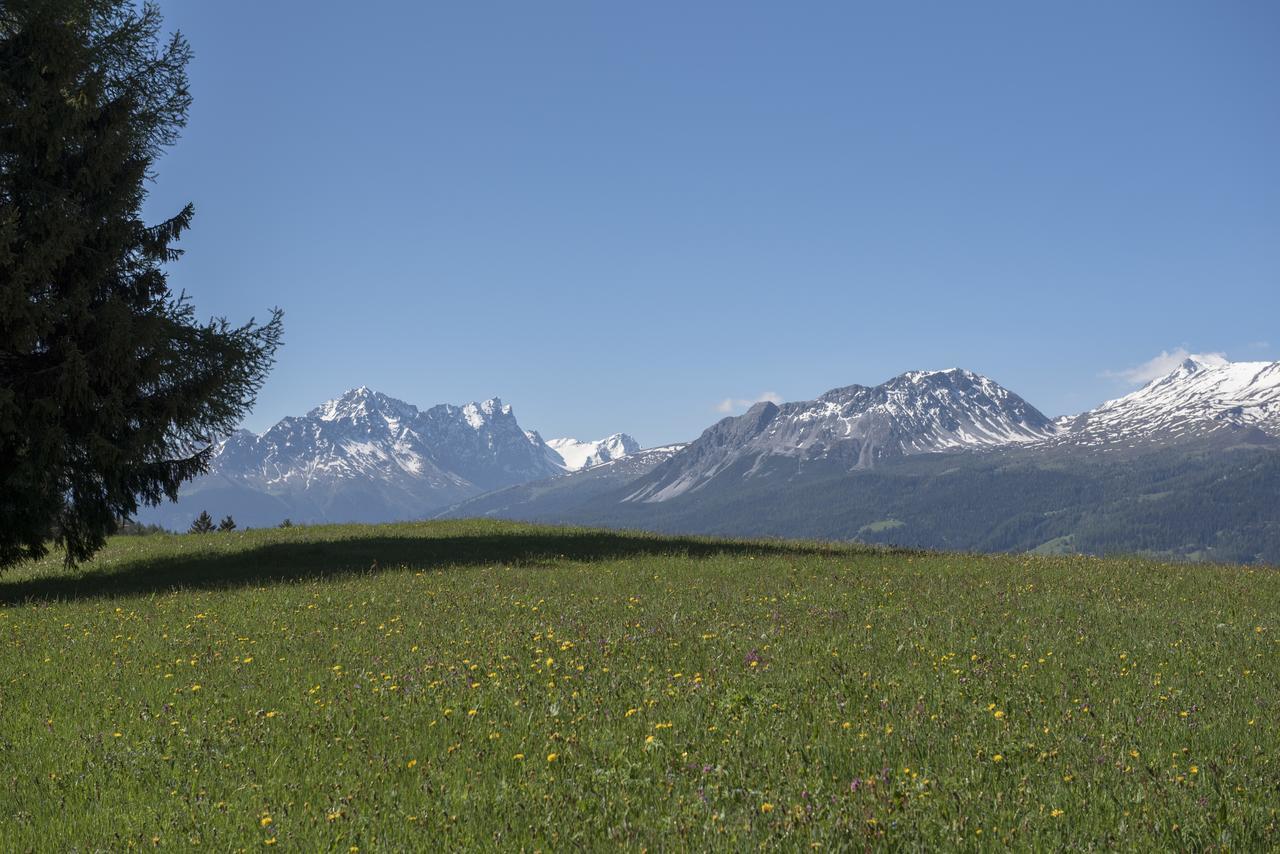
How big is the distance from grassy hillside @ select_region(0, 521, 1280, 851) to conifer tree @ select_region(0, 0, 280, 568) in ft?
17.6

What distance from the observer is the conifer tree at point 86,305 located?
2086cm

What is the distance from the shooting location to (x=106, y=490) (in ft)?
76.2

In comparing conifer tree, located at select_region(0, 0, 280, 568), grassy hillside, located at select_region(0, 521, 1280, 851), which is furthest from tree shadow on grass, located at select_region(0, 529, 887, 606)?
grassy hillside, located at select_region(0, 521, 1280, 851)

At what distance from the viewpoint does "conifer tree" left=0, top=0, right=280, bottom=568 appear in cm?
2086

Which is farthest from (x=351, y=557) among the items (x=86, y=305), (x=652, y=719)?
(x=652, y=719)

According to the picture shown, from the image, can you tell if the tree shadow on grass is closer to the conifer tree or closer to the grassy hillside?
the conifer tree

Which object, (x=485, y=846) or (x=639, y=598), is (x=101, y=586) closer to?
(x=639, y=598)

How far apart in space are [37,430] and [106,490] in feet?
9.43

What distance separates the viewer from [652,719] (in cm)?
888

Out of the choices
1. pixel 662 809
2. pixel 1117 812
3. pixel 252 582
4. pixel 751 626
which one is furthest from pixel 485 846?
pixel 252 582

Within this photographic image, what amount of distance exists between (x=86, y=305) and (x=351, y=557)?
9151 millimetres

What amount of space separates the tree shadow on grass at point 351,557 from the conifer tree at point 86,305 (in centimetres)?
182

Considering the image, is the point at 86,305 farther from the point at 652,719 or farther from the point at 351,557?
the point at 652,719

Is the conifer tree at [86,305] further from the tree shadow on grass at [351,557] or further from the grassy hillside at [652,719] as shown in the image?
the grassy hillside at [652,719]
